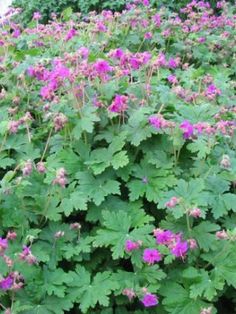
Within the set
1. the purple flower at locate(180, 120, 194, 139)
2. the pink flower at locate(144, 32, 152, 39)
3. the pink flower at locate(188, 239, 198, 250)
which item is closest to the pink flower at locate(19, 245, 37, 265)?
the pink flower at locate(188, 239, 198, 250)

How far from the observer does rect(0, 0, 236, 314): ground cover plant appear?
2.30 m

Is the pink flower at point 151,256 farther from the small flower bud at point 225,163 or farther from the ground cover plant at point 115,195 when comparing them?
the small flower bud at point 225,163

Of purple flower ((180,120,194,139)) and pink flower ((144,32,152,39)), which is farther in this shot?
pink flower ((144,32,152,39))

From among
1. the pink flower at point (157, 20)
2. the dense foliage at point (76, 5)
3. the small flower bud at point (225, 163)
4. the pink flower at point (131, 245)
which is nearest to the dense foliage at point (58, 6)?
the dense foliage at point (76, 5)

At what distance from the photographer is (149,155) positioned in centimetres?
270

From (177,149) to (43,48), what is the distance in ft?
6.08

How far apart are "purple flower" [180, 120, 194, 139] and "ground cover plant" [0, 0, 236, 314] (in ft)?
0.16

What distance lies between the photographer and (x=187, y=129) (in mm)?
2576

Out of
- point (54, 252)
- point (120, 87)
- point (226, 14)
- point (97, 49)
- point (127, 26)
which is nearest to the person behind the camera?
point (54, 252)

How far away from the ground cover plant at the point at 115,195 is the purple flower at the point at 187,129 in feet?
0.16

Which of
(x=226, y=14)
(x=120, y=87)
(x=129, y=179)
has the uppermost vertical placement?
(x=120, y=87)

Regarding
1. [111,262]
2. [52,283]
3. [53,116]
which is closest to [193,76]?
[53,116]

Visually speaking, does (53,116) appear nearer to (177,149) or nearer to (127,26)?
(177,149)

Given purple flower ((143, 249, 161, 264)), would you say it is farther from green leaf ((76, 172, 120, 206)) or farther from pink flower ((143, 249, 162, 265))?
green leaf ((76, 172, 120, 206))
